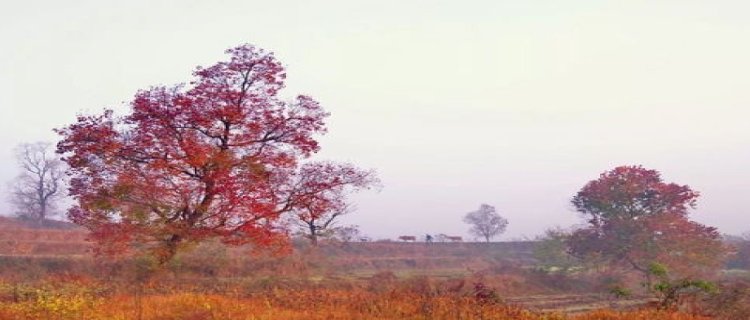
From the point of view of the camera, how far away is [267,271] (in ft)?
93.7

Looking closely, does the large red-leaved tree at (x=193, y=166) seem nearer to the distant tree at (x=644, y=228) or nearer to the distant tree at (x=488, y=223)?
the distant tree at (x=644, y=228)

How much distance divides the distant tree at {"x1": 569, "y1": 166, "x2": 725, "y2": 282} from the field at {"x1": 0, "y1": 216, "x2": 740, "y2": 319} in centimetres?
289

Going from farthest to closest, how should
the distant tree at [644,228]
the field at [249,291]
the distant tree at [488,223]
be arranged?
the distant tree at [488,223], the distant tree at [644,228], the field at [249,291]

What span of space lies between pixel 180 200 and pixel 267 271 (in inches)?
427

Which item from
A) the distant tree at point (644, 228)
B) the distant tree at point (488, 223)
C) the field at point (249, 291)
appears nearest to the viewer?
the field at point (249, 291)

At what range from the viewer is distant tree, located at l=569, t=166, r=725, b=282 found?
35.2m

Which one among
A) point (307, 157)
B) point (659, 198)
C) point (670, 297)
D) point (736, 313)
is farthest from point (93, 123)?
point (659, 198)

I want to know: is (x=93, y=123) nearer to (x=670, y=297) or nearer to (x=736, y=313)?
(x=670, y=297)

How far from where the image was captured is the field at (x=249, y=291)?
1321 cm

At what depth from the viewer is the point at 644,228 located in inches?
1396

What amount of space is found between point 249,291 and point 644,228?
24.8 m

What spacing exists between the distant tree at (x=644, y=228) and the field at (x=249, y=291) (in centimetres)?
289

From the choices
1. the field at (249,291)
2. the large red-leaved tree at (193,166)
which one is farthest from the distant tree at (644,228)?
the large red-leaved tree at (193,166)

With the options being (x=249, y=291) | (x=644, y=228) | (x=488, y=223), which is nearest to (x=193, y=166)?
(x=249, y=291)
